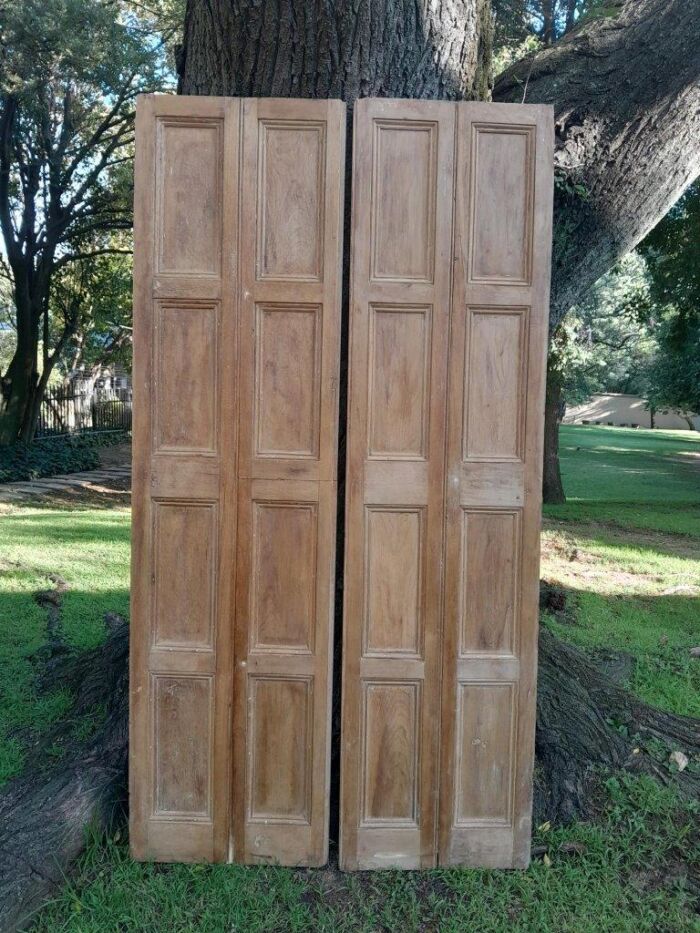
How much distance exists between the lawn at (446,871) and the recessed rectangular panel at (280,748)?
22 centimetres

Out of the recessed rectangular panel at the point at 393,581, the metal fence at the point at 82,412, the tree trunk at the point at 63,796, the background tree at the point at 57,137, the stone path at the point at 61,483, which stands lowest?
the tree trunk at the point at 63,796

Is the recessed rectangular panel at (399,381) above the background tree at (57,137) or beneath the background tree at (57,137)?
beneath

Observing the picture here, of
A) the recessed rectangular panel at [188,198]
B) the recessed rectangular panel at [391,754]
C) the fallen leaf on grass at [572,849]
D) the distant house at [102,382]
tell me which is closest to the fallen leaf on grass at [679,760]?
the fallen leaf on grass at [572,849]

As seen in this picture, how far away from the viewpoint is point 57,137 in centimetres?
1510

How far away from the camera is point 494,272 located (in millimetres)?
2871

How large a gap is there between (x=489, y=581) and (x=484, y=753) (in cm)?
61

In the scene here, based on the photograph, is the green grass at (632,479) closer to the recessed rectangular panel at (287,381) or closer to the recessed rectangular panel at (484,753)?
the recessed rectangular panel at (484,753)

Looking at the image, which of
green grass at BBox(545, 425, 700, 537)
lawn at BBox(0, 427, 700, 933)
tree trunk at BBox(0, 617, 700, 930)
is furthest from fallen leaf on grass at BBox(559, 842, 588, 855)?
green grass at BBox(545, 425, 700, 537)

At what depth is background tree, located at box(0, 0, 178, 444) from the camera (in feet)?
40.8

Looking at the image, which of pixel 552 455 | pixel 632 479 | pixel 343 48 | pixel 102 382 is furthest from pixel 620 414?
pixel 343 48

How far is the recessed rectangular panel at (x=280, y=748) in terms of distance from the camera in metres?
2.95

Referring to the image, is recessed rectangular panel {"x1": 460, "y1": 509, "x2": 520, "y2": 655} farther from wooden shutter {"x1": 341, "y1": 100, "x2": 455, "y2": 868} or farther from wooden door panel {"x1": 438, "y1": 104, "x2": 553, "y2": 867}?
wooden shutter {"x1": 341, "y1": 100, "x2": 455, "y2": 868}

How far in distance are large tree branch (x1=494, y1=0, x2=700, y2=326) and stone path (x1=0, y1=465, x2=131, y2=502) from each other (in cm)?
1054

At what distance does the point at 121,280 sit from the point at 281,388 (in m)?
17.1
